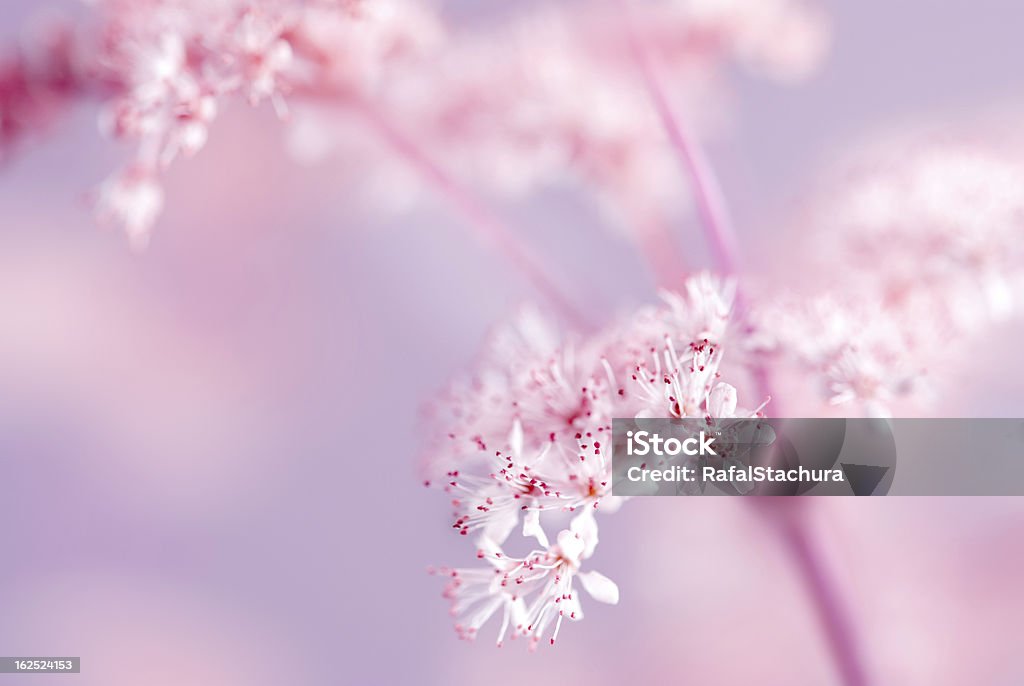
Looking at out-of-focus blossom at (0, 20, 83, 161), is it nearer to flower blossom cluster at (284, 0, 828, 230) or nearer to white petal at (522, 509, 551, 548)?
flower blossom cluster at (284, 0, 828, 230)

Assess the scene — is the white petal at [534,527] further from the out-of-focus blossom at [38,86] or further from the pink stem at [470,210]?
the out-of-focus blossom at [38,86]

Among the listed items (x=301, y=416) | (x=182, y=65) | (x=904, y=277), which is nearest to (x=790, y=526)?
(x=904, y=277)

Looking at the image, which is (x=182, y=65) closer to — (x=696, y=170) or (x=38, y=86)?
(x=38, y=86)

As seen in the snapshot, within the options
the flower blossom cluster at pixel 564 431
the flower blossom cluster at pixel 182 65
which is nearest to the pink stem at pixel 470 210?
the flower blossom cluster at pixel 182 65

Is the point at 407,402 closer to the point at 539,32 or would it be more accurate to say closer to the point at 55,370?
the point at 55,370

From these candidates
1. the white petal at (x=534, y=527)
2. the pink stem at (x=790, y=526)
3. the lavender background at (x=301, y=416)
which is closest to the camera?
the white petal at (x=534, y=527)

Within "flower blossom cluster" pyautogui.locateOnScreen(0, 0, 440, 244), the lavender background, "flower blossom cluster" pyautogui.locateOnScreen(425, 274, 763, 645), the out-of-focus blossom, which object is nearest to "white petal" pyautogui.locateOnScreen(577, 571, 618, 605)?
"flower blossom cluster" pyautogui.locateOnScreen(425, 274, 763, 645)
